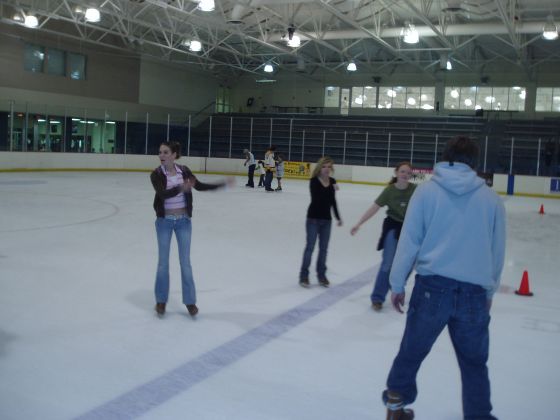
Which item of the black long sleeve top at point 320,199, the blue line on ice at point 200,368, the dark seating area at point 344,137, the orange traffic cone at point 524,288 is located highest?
the dark seating area at point 344,137

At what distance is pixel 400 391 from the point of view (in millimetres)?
3066

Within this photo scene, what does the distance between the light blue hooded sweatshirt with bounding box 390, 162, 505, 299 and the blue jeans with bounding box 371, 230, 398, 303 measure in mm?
2715

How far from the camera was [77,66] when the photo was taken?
2953 centimetres

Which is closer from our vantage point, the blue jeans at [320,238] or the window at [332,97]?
the blue jeans at [320,238]

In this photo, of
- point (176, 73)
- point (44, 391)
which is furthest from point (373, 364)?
point (176, 73)

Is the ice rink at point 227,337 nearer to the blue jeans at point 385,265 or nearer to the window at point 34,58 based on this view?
the blue jeans at point 385,265

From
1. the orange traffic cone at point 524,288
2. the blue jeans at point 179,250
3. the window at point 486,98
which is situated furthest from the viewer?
the window at point 486,98

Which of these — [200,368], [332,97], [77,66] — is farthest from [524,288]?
[332,97]

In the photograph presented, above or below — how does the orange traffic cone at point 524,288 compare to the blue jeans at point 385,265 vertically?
below

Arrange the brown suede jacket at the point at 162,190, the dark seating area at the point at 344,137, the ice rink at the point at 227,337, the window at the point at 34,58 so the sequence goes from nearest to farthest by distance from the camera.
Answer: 1. the ice rink at the point at 227,337
2. the brown suede jacket at the point at 162,190
3. the window at the point at 34,58
4. the dark seating area at the point at 344,137

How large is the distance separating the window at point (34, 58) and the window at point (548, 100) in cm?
2619

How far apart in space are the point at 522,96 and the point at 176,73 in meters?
20.0

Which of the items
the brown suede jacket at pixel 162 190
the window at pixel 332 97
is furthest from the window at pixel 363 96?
the brown suede jacket at pixel 162 190

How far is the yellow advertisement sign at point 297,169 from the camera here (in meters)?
27.6
